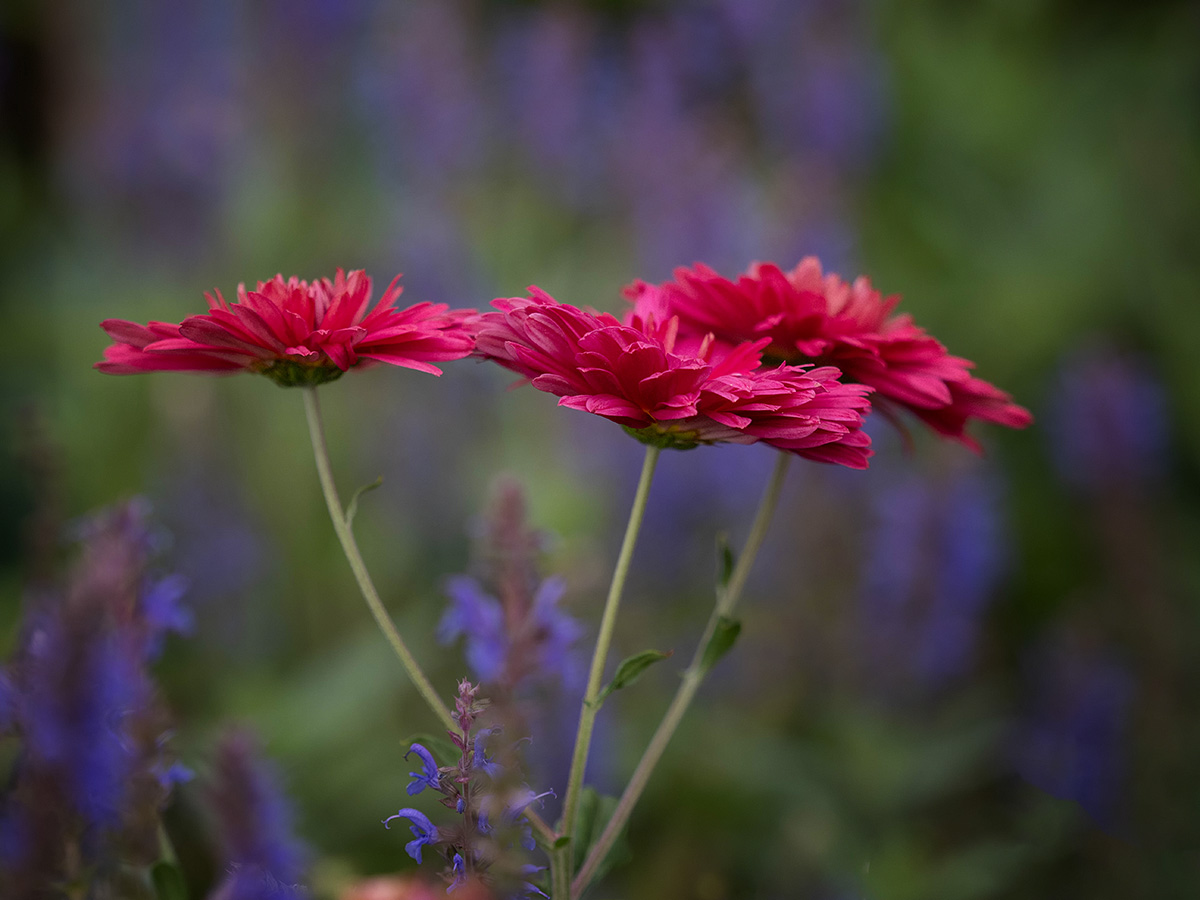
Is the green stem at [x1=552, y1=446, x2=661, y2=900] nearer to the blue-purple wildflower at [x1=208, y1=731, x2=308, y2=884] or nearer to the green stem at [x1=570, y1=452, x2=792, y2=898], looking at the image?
the green stem at [x1=570, y1=452, x2=792, y2=898]

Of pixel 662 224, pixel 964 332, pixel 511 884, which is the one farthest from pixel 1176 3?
pixel 511 884

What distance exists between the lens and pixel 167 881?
0.44m

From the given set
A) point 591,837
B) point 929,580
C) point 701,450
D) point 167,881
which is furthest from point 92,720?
point 701,450

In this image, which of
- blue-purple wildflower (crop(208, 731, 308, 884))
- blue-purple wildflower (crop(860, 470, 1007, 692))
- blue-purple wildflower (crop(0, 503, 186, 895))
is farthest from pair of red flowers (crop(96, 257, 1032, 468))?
blue-purple wildflower (crop(860, 470, 1007, 692))

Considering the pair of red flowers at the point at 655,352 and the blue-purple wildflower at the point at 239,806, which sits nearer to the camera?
the pair of red flowers at the point at 655,352

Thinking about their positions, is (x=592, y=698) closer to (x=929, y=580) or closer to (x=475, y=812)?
(x=475, y=812)

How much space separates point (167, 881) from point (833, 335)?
37cm

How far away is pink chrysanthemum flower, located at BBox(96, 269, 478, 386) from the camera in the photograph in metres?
0.40

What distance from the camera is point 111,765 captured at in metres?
0.44

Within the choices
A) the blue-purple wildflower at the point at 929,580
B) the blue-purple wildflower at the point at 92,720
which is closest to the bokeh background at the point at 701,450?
the blue-purple wildflower at the point at 929,580

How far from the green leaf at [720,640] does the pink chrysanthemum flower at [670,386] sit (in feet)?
0.28

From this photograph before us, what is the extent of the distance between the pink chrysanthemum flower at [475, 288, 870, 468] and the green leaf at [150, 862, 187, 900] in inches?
10.1

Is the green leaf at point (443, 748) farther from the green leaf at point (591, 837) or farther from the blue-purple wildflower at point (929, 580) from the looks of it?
the blue-purple wildflower at point (929, 580)

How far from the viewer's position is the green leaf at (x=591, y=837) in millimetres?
461
